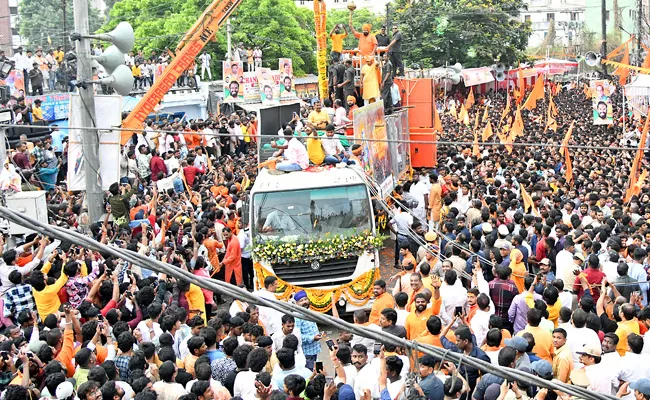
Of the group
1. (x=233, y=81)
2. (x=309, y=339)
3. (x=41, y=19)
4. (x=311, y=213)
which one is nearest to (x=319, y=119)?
(x=311, y=213)

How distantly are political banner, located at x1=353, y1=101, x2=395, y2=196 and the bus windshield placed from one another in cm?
225

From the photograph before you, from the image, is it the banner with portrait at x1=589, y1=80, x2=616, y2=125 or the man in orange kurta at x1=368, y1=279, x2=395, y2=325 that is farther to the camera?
the banner with portrait at x1=589, y1=80, x2=616, y2=125

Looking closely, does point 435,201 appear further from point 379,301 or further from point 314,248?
point 379,301

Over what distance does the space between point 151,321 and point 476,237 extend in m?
5.41

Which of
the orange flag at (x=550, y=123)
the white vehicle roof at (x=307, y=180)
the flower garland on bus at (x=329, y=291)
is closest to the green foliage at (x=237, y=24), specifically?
the orange flag at (x=550, y=123)

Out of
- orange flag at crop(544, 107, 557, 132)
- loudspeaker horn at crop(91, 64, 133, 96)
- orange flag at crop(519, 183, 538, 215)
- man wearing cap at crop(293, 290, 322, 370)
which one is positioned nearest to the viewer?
man wearing cap at crop(293, 290, 322, 370)

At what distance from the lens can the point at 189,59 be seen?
61.1ft

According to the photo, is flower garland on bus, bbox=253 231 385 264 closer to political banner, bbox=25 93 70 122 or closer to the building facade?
political banner, bbox=25 93 70 122

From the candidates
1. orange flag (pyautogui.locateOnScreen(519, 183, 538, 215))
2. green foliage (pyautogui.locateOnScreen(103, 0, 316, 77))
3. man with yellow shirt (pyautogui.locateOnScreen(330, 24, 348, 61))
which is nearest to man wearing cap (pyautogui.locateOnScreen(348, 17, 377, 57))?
man with yellow shirt (pyautogui.locateOnScreen(330, 24, 348, 61))

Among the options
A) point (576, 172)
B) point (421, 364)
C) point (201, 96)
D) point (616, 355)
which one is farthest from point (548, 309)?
point (201, 96)

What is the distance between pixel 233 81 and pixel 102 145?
14.7 meters

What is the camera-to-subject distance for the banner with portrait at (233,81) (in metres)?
27.7

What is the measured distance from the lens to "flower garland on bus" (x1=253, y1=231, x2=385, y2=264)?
12023 millimetres

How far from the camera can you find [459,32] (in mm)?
49688
